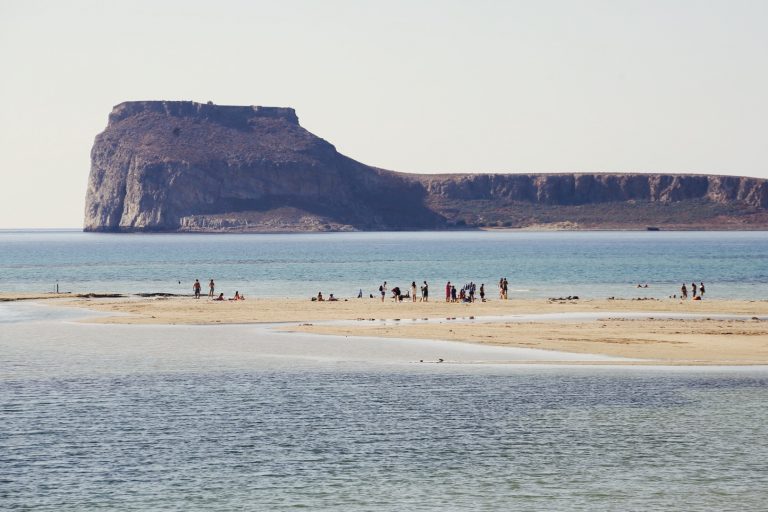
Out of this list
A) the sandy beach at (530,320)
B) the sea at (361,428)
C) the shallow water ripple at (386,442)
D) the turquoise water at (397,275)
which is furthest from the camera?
the turquoise water at (397,275)

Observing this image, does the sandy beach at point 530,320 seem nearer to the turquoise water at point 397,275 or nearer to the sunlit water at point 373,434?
the sunlit water at point 373,434

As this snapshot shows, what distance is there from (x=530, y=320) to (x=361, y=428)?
1177 inches

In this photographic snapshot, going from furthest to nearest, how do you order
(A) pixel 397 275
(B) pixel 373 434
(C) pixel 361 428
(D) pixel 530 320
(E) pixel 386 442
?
(A) pixel 397 275
(D) pixel 530 320
(C) pixel 361 428
(B) pixel 373 434
(E) pixel 386 442

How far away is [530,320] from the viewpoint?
58219 mm

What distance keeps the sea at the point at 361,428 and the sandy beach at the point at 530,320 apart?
270cm

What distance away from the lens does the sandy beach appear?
4588 cm

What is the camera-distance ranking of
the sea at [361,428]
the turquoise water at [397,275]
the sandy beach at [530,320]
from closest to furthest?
the sea at [361,428] < the sandy beach at [530,320] < the turquoise water at [397,275]

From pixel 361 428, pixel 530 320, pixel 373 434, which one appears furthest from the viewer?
pixel 530 320

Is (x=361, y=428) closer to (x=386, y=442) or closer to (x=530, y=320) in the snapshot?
(x=386, y=442)

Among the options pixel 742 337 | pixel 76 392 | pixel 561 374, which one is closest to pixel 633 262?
pixel 742 337

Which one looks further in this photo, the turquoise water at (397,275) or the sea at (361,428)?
the turquoise water at (397,275)

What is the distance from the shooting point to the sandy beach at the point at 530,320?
45.9 m

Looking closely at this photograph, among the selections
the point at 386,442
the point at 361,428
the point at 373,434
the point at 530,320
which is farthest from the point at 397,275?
the point at 386,442

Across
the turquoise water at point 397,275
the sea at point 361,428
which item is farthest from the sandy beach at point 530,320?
the turquoise water at point 397,275
